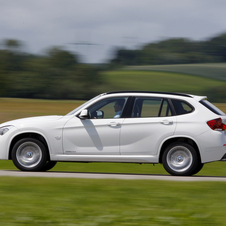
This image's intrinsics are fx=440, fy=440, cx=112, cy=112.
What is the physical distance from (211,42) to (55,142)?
47370 mm

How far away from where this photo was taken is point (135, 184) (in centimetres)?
693

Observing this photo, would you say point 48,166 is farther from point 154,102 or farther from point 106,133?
point 154,102

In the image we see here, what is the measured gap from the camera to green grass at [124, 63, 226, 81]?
53156mm

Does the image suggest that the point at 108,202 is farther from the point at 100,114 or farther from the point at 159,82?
the point at 159,82

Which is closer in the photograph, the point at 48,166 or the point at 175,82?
the point at 48,166

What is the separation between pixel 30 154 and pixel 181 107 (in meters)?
3.03

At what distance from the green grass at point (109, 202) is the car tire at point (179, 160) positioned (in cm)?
101

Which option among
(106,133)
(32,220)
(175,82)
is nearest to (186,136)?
(106,133)

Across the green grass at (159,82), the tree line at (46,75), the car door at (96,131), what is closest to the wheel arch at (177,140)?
the car door at (96,131)

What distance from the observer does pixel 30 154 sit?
28.0 feet

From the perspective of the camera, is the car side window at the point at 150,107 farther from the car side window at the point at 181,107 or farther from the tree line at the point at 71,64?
the tree line at the point at 71,64

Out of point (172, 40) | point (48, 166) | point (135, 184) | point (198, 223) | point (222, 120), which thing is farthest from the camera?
point (172, 40)

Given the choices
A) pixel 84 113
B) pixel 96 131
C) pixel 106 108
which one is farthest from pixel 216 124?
pixel 84 113

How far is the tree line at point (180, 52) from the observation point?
5278cm
